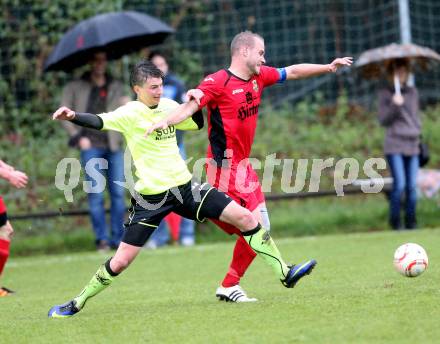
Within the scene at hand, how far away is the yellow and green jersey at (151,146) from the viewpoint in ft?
21.3

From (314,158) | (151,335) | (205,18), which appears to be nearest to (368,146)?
(314,158)

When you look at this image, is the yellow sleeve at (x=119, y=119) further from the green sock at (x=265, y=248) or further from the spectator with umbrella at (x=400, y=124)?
the spectator with umbrella at (x=400, y=124)

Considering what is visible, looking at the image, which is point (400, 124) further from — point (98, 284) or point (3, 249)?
point (98, 284)

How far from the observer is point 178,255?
10.7 meters

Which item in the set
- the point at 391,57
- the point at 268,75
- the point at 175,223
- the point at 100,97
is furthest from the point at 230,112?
the point at 175,223

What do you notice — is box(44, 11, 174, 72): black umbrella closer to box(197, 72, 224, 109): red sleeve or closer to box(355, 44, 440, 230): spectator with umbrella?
box(355, 44, 440, 230): spectator with umbrella

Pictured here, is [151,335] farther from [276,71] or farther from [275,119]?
[275,119]

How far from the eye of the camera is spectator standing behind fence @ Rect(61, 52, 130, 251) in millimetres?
11336

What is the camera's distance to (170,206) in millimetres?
6492

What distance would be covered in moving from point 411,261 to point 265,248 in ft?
3.39

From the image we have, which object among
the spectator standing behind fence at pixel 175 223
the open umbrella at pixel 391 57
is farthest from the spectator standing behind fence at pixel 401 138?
the spectator standing behind fence at pixel 175 223

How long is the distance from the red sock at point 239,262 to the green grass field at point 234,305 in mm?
243

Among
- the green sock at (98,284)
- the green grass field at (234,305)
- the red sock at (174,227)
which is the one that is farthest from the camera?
the red sock at (174,227)

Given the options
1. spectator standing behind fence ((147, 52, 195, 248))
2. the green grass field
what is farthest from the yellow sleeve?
spectator standing behind fence ((147, 52, 195, 248))
